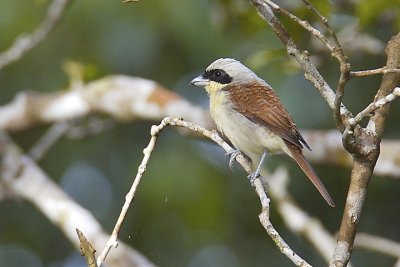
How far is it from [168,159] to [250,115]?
7.63ft

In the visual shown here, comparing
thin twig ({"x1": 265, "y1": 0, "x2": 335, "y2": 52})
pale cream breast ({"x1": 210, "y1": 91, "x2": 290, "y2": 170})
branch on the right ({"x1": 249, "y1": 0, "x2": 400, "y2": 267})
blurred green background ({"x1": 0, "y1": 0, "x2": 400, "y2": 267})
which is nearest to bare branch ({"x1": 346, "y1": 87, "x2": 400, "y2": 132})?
branch on the right ({"x1": 249, "y1": 0, "x2": 400, "y2": 267})

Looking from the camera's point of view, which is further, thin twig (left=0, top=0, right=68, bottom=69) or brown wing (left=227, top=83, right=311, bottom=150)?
thin twig (left=0, top=0, right=68, bottom=69)

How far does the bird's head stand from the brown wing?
3.2 inches

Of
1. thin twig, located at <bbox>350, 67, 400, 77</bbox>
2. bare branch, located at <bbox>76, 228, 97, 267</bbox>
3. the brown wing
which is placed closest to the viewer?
bare branch, located at <bbox>76, 228, 97, 267</bbox>

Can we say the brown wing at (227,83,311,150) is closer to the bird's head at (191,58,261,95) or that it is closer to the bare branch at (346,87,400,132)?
the bird's head at (191,58,261,95)

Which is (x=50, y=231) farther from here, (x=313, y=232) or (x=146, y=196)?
(x=313, y=232)

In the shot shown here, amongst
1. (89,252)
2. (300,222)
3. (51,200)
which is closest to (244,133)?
(300,222)

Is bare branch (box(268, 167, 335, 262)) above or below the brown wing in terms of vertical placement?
below

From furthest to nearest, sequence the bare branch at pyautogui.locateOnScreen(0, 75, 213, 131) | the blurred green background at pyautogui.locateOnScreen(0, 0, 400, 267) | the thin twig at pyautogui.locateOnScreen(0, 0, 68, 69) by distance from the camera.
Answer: the blurred green background at pyautogui.locateOnScreen(0, 0, 400, 267)
the thin twig at pyautogui.locateOnScreen(0, 0, 68, 69)
the bare branch at pyautogui.locateOnScreen(0, 75, 213, 131)

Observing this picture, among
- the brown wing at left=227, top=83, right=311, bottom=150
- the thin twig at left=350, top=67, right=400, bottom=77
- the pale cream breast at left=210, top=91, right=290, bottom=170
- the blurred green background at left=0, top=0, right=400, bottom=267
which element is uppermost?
the thin twig at left=350, top=67, right=400, bottom=77

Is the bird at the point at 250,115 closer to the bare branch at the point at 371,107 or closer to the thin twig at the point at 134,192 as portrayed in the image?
the thin twig at the point at 134,192

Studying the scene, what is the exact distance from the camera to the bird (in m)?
3.53

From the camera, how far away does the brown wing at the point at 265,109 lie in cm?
350

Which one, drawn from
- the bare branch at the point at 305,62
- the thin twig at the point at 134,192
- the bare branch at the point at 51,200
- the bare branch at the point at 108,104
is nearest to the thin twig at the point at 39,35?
the bare branch at the point at 108,104
